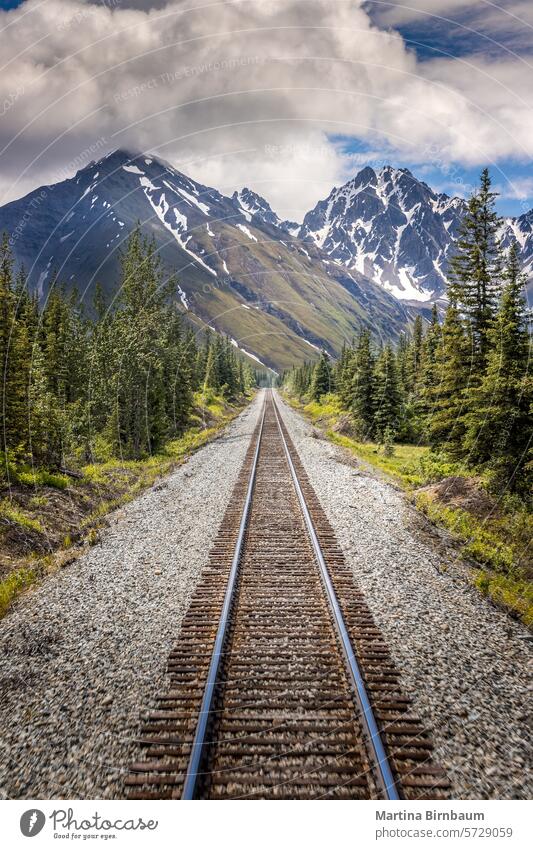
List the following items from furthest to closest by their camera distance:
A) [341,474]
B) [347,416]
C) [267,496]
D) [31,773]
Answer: [347,416] < [341,474] < [267,496] < [31,773]

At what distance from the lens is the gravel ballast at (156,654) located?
13.3 feet

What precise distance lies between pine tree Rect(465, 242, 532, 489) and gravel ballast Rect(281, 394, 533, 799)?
17.5 feet

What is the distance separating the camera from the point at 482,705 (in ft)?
15.9

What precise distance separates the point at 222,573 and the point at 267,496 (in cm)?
574

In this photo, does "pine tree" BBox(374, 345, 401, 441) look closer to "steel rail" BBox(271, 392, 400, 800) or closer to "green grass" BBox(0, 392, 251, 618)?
"green grass" BBox(0, 392, 251, 618)

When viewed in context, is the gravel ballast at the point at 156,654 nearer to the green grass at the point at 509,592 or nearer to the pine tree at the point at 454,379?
the green grass at the point at 509,592

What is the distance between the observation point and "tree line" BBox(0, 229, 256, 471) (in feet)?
48.4

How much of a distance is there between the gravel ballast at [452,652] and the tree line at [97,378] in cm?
1061

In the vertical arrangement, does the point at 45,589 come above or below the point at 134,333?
below

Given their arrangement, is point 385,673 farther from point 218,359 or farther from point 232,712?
point 218,359

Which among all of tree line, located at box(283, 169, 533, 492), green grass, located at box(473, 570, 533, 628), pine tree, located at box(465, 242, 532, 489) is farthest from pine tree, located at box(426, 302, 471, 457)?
green grass, located at box(473, 570, 533, 628)

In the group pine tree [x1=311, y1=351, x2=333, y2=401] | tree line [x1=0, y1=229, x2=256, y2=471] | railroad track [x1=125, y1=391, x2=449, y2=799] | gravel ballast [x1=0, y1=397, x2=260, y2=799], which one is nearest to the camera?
railroad track [x1=125, y1=391, x2=449, y2=799]

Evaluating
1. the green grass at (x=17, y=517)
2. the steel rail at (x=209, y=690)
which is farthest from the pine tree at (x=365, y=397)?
the green grass at (x=17, y=517)

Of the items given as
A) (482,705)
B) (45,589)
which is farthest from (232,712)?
(45,589)
